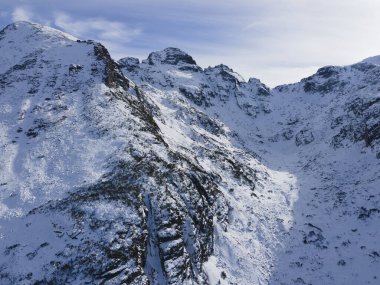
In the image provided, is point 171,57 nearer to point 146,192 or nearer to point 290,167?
point 290,167

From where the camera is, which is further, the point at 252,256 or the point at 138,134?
the point at 138,134

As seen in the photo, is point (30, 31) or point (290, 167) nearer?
point (290, 167)

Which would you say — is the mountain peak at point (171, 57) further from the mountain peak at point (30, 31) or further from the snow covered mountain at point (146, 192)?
the snow covered mountain at point (146, 192)

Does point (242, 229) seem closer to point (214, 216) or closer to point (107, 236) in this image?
point (214, 216)

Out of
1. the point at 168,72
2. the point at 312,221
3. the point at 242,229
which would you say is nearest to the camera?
the point at 242,229

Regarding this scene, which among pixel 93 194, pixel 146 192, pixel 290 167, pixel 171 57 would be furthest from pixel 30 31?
pixel 290 167

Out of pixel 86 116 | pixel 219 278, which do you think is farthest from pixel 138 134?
pixel 219 278

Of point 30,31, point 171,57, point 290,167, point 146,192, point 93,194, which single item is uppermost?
point 171,57

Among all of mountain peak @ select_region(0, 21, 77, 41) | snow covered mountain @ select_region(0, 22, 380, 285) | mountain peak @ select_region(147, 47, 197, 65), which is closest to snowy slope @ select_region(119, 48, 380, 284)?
snow covered mountain @ select_region(0, 22, 380, 285)
